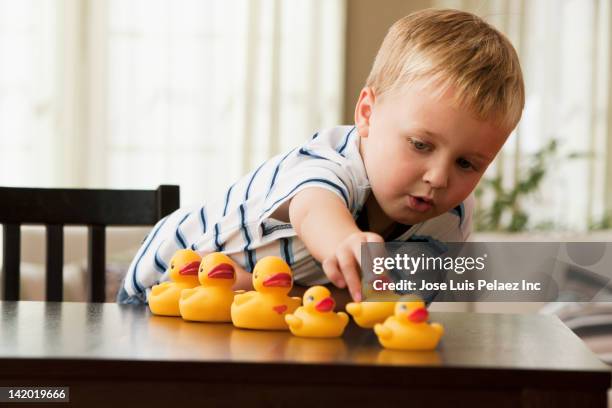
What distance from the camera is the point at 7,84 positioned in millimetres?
4262

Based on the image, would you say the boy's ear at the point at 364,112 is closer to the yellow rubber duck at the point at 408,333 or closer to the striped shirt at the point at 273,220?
the striped shirt at the point at 273,220

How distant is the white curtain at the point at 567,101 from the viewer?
4.27m

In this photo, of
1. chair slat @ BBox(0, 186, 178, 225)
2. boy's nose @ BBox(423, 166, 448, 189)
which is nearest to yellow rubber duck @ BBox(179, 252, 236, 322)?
boy's nose @ BBox(423, 166, 448, 189)

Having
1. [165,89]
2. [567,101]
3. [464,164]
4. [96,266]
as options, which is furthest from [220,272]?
[567,101]

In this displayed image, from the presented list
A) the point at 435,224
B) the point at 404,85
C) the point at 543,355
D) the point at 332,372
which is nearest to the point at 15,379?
the point at 332,372

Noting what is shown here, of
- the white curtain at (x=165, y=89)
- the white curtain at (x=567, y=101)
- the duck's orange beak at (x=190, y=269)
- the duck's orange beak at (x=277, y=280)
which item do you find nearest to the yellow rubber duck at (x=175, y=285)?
the duck's orange beak at (x=190, y=269)

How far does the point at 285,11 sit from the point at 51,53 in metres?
1.20

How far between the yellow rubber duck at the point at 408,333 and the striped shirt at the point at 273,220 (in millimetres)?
309

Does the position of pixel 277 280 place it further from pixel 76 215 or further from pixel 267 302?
pixel 76 215

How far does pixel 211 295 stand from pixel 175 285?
7cm

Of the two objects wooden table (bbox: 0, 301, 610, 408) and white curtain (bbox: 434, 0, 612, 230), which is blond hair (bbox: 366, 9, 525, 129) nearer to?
wooden table (bbox: 0, 301, 610, 408)

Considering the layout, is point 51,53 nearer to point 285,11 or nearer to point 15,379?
point 285,11

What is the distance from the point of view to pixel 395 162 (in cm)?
98

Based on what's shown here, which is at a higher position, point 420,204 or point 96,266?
point 420,204
